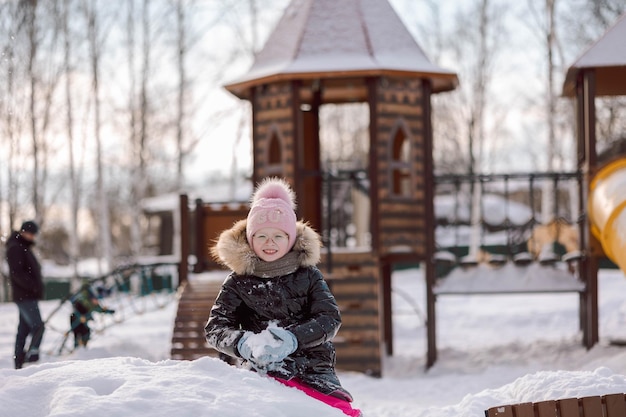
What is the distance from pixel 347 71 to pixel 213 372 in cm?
744

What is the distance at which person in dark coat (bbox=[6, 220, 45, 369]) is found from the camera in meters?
9.49

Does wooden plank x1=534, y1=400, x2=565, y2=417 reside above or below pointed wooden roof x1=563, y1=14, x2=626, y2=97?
below

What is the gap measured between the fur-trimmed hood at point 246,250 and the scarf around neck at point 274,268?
0.02 metres

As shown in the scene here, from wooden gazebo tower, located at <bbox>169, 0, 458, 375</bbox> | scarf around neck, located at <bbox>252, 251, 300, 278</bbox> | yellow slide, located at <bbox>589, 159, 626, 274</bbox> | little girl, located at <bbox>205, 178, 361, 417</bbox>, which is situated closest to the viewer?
little girl, located at <bbox>205, 178, 361, 417</bbox>

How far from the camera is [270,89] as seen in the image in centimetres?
1113

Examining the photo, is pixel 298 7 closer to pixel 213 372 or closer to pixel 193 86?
pixel 213 372

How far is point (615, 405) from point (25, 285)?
724 cm

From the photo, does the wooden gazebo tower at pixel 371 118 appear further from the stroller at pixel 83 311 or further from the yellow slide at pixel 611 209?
the yellow slide at pixel 611 209

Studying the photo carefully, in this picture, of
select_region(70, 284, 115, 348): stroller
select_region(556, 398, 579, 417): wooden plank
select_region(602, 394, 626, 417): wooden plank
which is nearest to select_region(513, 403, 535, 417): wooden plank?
select_region(556, 398, 579, 417): wooden plank

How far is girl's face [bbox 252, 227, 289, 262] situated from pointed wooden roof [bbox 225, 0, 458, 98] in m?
6.87

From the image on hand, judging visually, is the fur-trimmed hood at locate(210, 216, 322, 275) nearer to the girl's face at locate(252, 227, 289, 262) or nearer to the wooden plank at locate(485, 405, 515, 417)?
the girl's face at locate(252, 227, 289, 262)

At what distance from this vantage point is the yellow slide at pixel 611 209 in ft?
28.3

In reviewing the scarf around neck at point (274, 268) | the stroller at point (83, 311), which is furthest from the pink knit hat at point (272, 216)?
the stroller at point (83, 311)

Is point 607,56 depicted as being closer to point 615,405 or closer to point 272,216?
point 615,405
